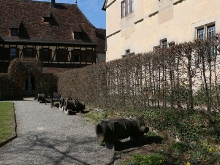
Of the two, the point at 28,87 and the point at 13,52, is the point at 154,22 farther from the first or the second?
the point at 13,52

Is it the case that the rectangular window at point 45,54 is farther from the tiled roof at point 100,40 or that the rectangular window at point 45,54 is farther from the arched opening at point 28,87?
the tiled roof at point 100,40

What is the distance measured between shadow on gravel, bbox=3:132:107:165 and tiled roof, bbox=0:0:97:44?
26992mm

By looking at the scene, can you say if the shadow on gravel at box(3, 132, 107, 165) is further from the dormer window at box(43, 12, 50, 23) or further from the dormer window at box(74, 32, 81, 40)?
the dormer window at box(43, 12, 50, 23)

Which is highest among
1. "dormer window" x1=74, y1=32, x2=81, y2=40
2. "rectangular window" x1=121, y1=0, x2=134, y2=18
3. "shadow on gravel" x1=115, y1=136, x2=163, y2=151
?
"dormer window" x1=74, y1=32, x2=81, y2=40

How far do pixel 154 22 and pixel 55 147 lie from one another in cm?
1012

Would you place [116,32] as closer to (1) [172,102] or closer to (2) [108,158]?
(1) [172,102]

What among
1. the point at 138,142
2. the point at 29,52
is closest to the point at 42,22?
the point at 29,52

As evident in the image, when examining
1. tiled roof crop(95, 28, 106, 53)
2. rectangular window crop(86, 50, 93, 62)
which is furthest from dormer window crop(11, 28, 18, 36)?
tiled roof crop(95, 28, 106, 53)

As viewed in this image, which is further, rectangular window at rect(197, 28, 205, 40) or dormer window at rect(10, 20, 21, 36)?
dormer window at rect(10, 20, 21, 36)

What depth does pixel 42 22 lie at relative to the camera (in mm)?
35062

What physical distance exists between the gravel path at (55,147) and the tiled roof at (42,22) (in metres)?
25.2

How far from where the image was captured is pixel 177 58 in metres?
6.74

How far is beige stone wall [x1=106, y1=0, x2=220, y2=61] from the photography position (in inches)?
463

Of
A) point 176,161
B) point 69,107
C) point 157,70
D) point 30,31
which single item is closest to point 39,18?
point 30,31
